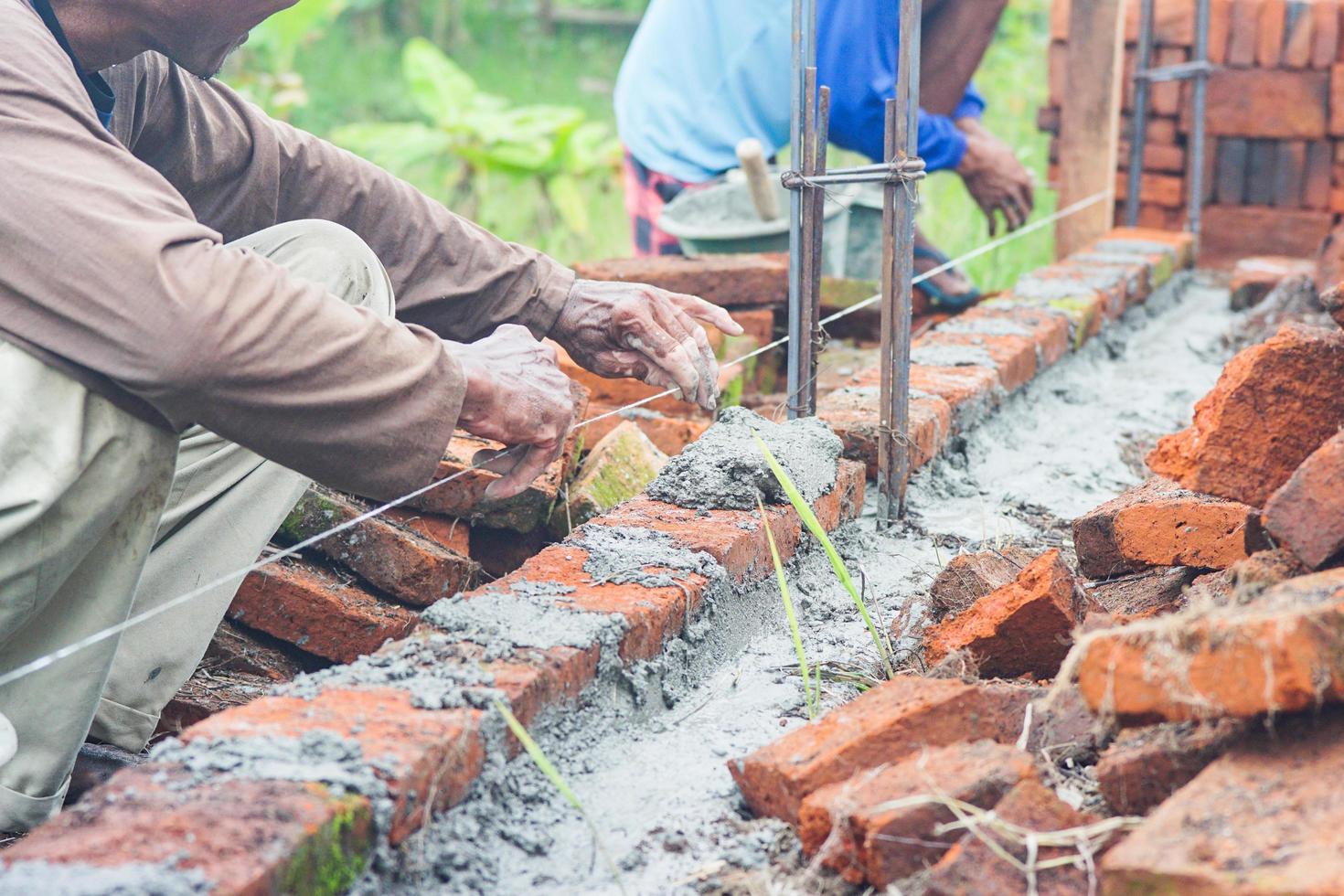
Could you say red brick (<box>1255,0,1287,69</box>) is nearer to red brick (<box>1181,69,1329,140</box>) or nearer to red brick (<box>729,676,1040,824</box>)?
red brick (<box>1181,69,1329,140</box>)

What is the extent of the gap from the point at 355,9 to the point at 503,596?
536 inches

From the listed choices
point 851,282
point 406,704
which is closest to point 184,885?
point 406,704

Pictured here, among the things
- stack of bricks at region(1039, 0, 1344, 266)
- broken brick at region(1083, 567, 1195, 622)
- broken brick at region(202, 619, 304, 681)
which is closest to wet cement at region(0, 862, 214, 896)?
broken brick at region(202, 619, 304, 681)

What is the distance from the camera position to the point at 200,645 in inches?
87.8

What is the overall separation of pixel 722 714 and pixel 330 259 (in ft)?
3.46

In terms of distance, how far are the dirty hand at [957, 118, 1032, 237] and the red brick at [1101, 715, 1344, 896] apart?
392 cm

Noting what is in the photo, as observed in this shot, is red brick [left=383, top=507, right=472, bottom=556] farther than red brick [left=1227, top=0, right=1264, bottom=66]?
No

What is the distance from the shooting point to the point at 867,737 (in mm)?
1689

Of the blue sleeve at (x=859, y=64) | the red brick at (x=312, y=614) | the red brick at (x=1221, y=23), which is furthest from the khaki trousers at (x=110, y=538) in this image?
the red brick at (x=1221, y=23)

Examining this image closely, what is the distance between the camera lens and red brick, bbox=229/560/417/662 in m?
2.59

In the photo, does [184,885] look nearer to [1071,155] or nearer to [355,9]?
[1071,155]

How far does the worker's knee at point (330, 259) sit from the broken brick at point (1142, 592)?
137 cm

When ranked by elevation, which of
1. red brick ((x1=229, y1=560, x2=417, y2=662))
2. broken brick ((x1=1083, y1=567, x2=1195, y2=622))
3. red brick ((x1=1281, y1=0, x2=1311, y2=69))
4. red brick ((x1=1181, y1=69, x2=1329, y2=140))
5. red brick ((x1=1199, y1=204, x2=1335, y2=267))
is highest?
red brick ((x1=1281, y1=0, x2=1311, y2=69))

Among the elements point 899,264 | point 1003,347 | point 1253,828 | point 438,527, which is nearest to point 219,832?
point 1253,828
